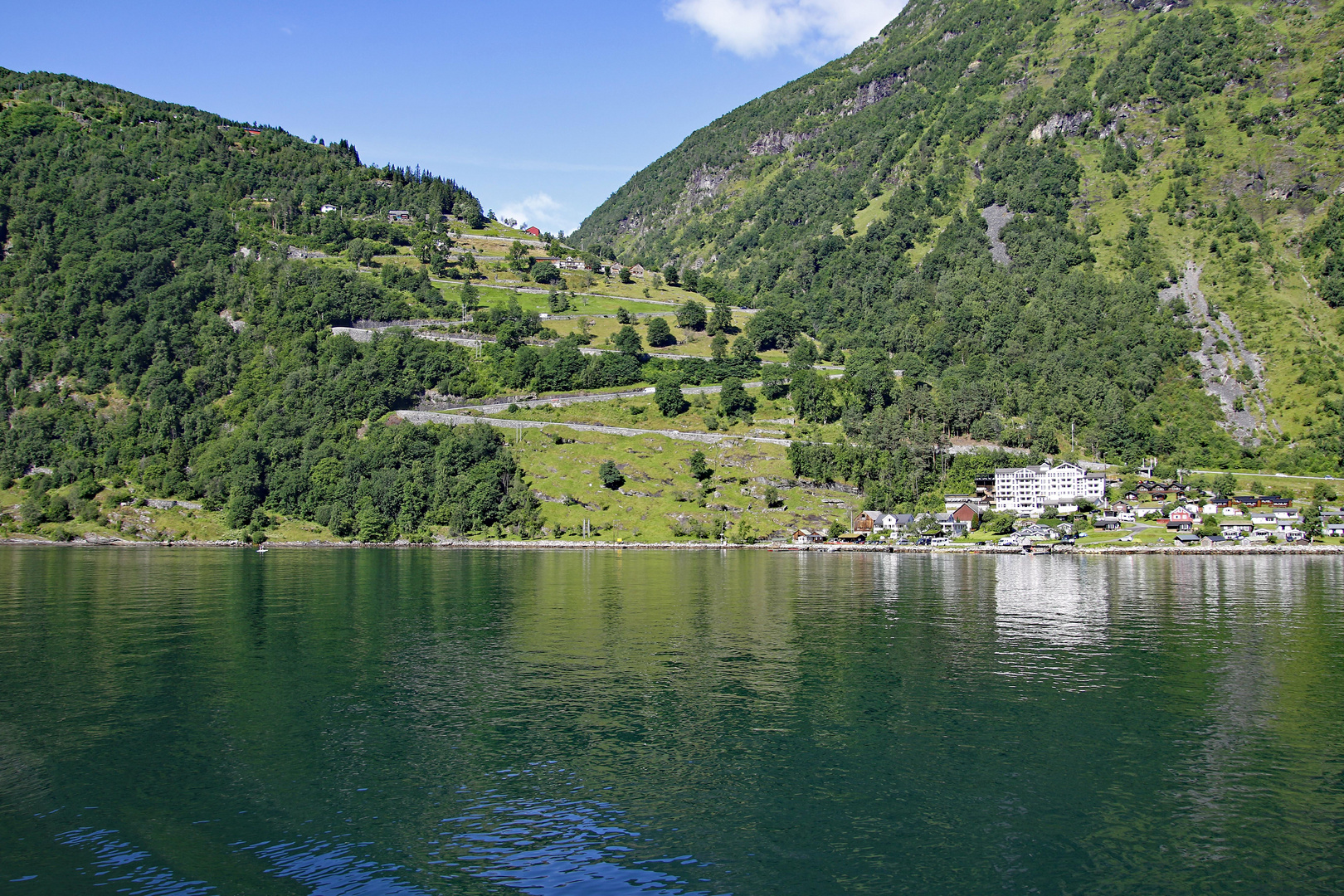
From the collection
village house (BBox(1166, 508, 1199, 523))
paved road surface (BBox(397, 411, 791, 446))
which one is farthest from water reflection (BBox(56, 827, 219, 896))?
village house (BBox(1166, 508, 1199, 523))

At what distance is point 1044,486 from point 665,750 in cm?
12919

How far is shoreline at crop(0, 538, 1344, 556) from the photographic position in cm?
11925

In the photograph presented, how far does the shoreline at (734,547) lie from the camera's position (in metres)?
119

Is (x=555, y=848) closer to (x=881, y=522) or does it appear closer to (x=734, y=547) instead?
(x=734, y=547)

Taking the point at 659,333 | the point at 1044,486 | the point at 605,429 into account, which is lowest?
the point at 1044,486

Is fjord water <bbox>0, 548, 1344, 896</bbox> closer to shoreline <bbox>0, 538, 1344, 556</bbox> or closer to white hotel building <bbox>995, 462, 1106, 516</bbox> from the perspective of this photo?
shoreline <bbox>0, 538, 1344, 556</bbox>

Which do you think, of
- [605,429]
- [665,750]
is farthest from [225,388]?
[665,750]

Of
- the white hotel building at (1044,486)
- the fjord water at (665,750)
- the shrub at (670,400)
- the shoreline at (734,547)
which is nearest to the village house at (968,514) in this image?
the white hotel building at (1044,486)

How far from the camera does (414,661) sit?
46.2 metres

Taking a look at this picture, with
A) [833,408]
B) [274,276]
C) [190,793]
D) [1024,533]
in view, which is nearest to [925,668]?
[190,793]

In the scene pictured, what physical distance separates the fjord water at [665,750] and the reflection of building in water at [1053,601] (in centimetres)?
101

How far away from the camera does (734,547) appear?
128875mm

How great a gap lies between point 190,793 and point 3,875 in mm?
5827

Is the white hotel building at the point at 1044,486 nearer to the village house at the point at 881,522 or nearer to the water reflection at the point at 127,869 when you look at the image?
the village house at the point at 881,522
